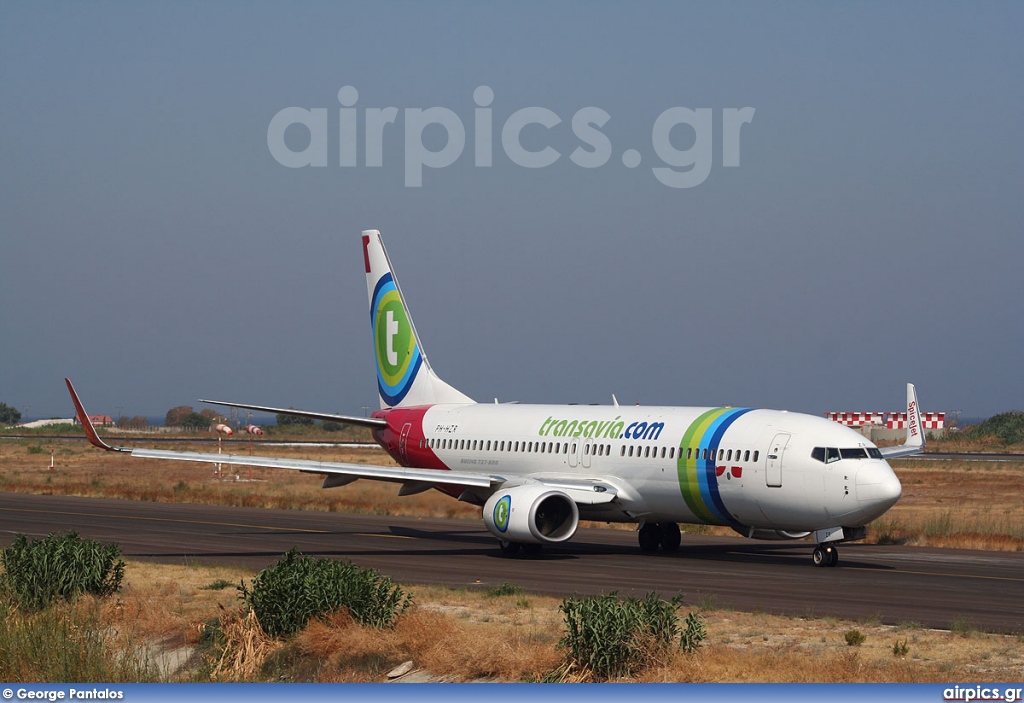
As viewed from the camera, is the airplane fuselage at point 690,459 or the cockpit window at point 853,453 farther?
the cockpit window at point 853,453

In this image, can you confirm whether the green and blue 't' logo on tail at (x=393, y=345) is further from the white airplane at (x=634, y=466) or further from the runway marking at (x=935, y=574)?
the runway marking at (x=935, y=574)

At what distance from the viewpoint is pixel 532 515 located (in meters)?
31.5

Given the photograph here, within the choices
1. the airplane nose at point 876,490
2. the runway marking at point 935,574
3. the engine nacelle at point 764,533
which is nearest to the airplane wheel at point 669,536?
the engine nacelle at point 764,533

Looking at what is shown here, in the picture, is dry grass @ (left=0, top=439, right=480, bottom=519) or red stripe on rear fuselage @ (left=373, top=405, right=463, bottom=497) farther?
dry grass @ (left=0, top=439, right=480, bottom=519)

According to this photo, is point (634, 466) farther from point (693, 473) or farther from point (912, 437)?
point (912, 437)

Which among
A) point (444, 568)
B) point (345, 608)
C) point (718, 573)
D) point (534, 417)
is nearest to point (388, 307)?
point (534, 417)

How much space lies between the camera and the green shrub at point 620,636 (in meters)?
15.1

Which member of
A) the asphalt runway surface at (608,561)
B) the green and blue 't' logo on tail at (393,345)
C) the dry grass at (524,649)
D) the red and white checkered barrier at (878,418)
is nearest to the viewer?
the dry grass at (524,649)

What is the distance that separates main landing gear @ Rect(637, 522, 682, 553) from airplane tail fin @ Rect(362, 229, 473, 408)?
29.5 feet

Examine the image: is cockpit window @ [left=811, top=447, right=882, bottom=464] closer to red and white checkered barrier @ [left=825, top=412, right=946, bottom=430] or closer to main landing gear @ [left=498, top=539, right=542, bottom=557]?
main landing gear @ [left=498, top=539, right=542, bottom=557]

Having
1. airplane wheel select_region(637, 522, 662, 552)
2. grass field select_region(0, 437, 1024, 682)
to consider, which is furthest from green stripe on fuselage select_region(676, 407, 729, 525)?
grass field select_region(0, 437, 1024, 682)

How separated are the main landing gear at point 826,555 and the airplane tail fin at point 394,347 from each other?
47.0 ft

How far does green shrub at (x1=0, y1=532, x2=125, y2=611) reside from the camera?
71.5 ft

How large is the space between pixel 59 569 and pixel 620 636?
11.6 meters
